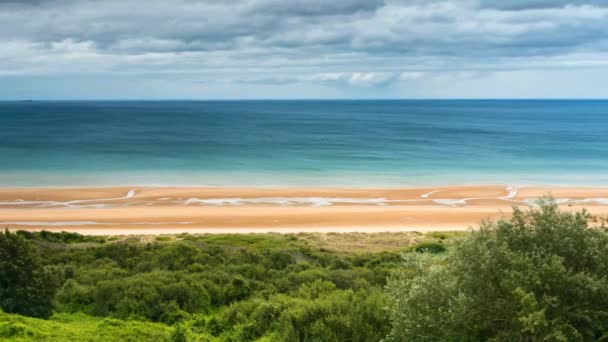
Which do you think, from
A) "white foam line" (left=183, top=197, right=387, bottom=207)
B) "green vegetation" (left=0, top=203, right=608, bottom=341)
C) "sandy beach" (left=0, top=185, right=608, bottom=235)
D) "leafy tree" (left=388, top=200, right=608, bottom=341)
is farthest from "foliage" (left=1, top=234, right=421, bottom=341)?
"white foam line" (left=183, top=197, right=387, bottom=207)

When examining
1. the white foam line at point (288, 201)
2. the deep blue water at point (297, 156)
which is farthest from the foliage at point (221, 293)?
the deep blue water at point (297, 156)

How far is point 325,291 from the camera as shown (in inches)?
688

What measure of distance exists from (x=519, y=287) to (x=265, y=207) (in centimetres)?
3927

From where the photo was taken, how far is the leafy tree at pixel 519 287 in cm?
1091

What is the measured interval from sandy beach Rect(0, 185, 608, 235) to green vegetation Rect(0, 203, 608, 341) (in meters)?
16.4

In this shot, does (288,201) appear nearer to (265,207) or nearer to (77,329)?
(265,207)

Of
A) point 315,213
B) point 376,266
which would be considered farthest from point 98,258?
point 315,213

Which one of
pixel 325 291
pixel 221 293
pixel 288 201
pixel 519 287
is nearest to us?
pixel 519 287

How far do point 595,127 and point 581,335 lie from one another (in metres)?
152

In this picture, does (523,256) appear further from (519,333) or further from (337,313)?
(337,313)

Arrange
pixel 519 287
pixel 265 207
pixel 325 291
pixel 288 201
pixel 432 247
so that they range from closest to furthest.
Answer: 1. pixel 519 287
2. pixel 325 291
3. pixel 432 247
4. pixel 265 207
5. pixel 288 201

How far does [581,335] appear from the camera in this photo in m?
10.6

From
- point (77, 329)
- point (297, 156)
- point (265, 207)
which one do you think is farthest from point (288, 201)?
point (77, 329)

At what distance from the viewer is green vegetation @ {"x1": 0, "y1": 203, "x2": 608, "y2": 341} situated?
11.2m
